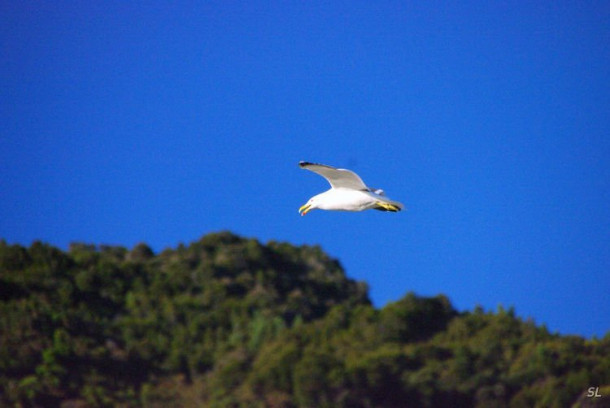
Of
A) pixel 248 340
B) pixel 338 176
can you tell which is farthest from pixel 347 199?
pixel 248 340

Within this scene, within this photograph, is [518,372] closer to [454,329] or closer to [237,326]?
[454,329]

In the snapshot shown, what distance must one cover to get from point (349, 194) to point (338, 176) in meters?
0.79

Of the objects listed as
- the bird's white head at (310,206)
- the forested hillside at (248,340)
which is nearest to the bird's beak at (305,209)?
the bird's white head at (310,206)

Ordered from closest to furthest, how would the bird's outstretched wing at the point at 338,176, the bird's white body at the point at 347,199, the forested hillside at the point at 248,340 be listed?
the bird's outstretched wing at the point at 338,176
the bird's white body at the point at 347,199
the forested hillside at the point at 248,340

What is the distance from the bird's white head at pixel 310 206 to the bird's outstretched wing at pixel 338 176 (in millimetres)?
1129

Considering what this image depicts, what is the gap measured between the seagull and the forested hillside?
4.75 m

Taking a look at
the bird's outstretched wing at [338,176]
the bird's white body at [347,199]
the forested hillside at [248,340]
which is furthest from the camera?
the forested hillside at [248,340]

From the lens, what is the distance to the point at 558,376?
33.6 metres

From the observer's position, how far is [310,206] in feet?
96.1

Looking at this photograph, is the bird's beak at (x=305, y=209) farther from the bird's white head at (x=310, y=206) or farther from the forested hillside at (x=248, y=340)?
the forested hillside at (x=248, y=340)

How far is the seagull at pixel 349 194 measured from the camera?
26.9 metres

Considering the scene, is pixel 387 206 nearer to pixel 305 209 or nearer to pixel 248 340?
pixel 305 209

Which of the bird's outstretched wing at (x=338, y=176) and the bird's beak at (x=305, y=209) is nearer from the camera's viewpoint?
the bird's outstretched wing at (x=338, y=176)

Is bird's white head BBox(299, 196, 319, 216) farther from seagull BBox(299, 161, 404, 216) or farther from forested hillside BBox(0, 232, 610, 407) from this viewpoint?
forested hillside BBox(0, 232, 610, 407)
